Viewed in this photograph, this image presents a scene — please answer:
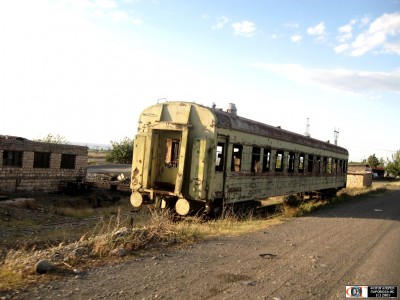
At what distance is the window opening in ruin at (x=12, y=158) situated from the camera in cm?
1878

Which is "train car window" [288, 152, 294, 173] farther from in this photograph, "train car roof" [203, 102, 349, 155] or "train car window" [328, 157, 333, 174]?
"train car window" [328, 157, 333, 174]

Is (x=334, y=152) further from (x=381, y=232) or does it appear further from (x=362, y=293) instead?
(x=362, y=293)

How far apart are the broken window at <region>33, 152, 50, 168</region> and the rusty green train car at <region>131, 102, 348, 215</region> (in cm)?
1147

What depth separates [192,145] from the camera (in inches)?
409

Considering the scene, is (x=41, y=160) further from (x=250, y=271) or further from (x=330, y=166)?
(x=250, y=271)

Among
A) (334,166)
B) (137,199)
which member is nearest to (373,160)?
(334,166)

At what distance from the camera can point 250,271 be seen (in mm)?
5621

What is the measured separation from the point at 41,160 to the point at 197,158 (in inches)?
543

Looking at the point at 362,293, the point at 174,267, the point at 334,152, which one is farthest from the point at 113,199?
the point at 362,293

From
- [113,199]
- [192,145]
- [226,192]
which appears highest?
[192,145]

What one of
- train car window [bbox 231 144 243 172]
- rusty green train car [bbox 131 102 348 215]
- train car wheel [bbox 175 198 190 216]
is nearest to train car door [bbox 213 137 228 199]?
rusty green train car [bbox 131 102 348 215]

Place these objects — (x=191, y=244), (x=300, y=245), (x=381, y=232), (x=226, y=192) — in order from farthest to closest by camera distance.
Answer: (x=226, y=192) < (x=381, y=232) < (x=300, y=245) < (x=191, y=244)

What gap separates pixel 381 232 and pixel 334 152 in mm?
12139

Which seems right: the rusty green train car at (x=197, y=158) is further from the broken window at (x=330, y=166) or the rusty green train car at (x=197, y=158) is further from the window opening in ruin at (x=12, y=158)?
the window opening in ruin at (x=12, y=158)
